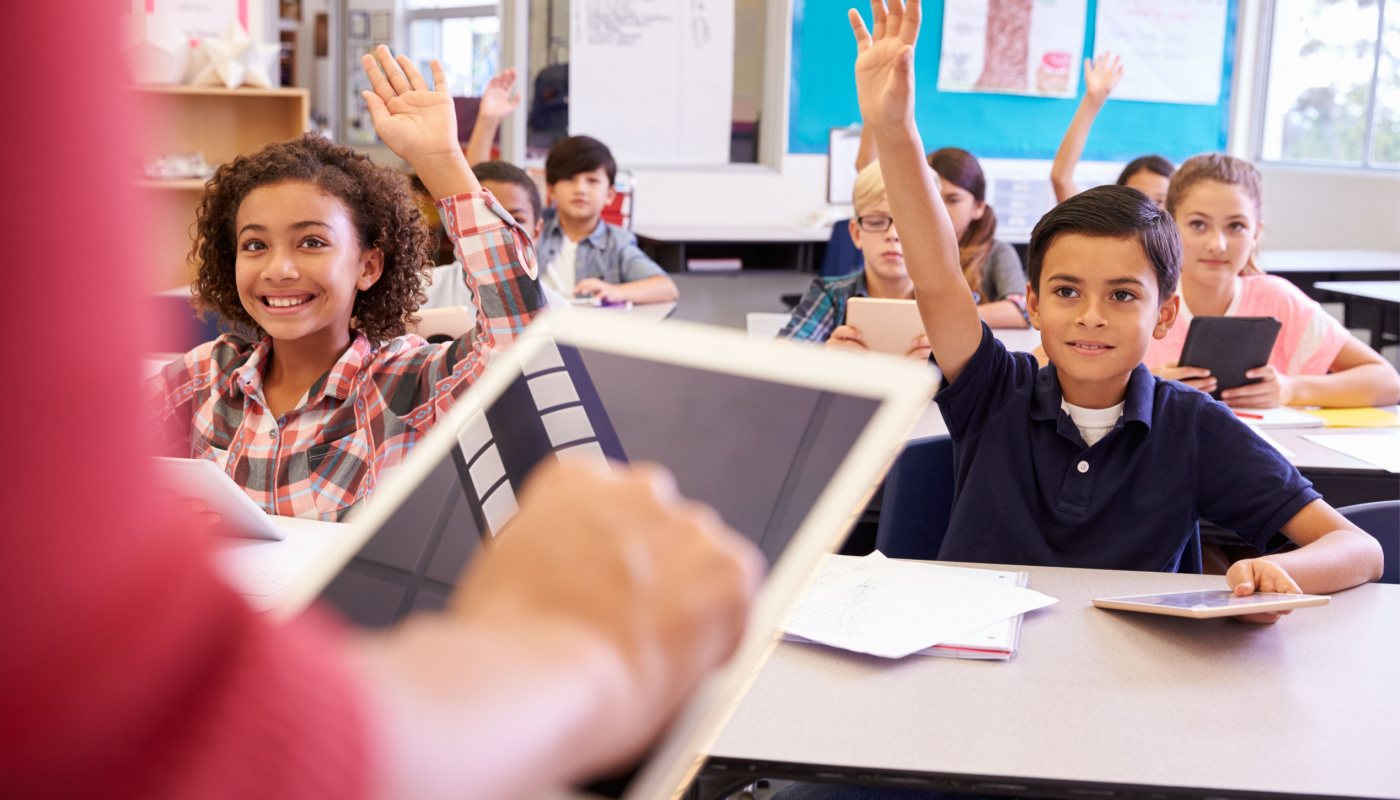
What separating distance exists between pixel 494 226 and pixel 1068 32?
6.42 m

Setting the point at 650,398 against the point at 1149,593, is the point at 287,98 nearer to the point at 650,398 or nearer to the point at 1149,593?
the point at 1149,593

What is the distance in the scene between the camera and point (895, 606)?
4.05 feet

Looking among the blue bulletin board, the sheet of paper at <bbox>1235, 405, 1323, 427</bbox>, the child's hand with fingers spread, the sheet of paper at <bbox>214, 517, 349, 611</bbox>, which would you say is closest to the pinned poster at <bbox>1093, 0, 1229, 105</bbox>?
the blue bulletin board


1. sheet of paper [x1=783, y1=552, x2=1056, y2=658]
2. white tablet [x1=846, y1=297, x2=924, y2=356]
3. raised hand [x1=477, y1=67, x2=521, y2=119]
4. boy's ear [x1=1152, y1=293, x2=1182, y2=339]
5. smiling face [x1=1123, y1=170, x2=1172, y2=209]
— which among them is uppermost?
raised hand [x1=477, y1=67, x2=521, y2=119]

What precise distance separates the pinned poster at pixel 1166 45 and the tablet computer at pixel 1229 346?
512cm

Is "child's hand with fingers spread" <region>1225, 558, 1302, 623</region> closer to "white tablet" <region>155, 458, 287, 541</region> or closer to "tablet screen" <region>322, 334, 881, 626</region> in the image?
"tablet screen" <region>322, 334, 881, 626</region>

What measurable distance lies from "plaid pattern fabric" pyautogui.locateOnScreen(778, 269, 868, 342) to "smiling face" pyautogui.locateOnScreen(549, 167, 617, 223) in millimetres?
1432

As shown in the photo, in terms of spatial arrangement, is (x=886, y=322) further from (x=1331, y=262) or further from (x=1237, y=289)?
(x=1331, y=262)

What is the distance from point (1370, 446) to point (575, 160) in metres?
2.97

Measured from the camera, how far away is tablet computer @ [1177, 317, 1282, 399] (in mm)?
2393

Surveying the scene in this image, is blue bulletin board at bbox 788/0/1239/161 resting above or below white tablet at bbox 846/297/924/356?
above

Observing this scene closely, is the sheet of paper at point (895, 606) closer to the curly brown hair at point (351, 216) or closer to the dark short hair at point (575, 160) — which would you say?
the curly brown hair at point (351, 216)

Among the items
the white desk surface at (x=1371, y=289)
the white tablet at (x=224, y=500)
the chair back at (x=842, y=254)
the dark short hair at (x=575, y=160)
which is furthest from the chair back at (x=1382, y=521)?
the dark short hair at (x=575, y=160)

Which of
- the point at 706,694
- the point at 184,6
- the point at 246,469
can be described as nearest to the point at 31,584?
the point at 706,694
